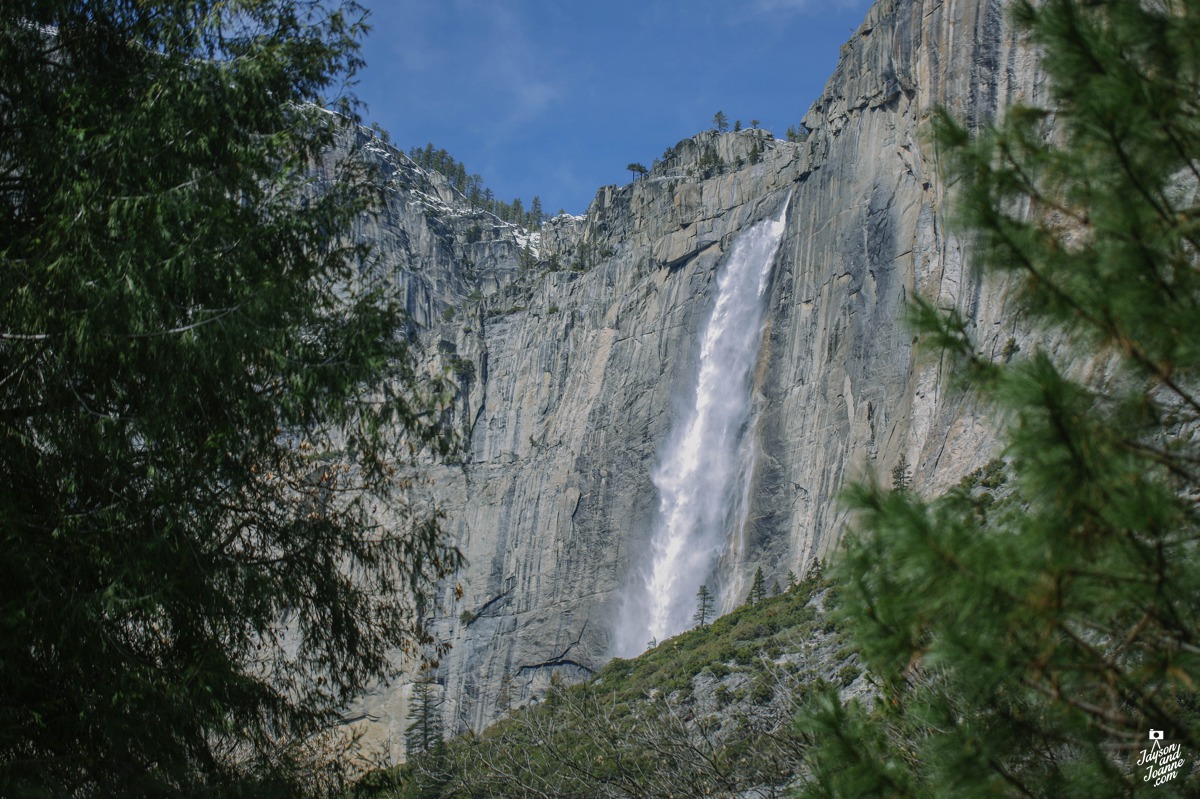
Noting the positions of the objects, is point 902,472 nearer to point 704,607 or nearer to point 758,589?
point 758,589

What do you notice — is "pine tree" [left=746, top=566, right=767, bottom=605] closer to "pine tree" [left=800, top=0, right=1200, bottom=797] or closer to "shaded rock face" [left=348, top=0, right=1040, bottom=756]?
"shaded rock face" [left=348, top=0, right=1040, bottom=756]

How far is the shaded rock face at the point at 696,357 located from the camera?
153ft

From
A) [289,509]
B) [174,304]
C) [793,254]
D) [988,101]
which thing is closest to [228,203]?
[174,304]

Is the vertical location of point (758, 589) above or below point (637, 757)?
above

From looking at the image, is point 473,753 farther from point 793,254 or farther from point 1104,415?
point 793,254

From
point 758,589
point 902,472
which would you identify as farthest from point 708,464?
point 902,472

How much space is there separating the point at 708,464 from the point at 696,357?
6.39 metres

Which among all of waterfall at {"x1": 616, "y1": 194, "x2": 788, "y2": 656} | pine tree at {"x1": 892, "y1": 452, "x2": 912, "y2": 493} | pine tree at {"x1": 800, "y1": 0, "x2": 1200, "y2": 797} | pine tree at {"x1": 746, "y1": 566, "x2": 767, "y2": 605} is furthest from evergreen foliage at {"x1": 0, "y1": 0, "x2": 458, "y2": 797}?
waterfall at {"x1": 616, "y1": 194, "x2": 788, "y2": 656}

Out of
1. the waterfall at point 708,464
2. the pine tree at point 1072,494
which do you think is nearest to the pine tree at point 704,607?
the waterfall at point 708,464

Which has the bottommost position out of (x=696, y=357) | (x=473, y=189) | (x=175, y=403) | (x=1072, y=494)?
(x=1072, y=494)

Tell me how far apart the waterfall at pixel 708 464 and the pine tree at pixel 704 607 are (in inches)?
37.9

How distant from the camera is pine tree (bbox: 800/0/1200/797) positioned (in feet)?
Answer: 14.0

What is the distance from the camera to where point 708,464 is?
5897 centimetres

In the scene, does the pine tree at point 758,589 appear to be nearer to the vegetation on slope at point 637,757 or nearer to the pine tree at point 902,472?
the pine tree at point 902,472
